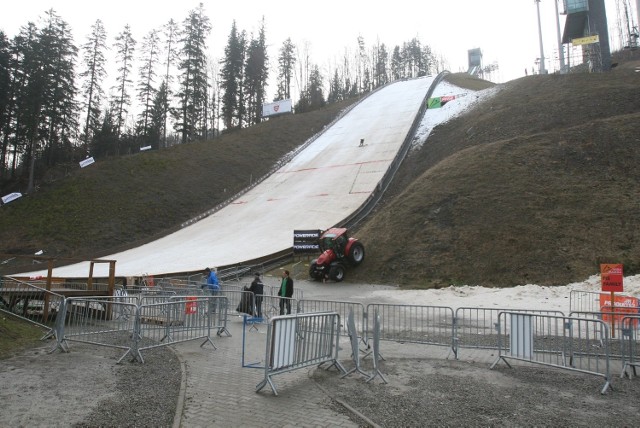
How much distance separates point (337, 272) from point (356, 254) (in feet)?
5.00

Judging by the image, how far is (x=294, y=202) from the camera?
37.3m

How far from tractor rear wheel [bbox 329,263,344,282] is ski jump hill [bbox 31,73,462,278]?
222 inches

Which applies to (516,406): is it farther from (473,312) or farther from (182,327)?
(473,312)

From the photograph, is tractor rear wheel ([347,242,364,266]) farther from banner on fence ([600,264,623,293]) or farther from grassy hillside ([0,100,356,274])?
grassy hillside ([0,100,356,274])

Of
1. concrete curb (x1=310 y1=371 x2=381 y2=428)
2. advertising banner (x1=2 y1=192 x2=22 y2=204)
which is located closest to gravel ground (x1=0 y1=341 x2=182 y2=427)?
concrete curb (x1=310 y1=371 x2=381 y2=428)

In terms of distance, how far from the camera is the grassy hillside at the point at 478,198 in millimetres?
19625

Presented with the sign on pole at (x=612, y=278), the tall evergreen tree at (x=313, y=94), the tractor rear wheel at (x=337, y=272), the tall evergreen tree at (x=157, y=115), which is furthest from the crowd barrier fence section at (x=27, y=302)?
the tall evergreen tree at (x=313, y=94)

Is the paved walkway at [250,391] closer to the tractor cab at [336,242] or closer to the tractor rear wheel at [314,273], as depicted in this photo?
the tractor rear wheel at [314,273]

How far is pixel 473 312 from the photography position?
15273 millimetres

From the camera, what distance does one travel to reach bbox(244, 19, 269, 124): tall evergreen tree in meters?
75.8

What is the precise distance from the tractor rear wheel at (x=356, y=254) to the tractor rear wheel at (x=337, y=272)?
70cm

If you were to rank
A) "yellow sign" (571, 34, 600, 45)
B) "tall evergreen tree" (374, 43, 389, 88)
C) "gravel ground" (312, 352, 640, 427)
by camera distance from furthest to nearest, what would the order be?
"tall evergreen tree" (374, 43, 389, 88), "yellow sign" (571, 34, 600, 45), "gravel ground" (312, 352, 640, 427)

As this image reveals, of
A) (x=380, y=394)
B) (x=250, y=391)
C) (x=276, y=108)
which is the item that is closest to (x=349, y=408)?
(x=380, y=394)

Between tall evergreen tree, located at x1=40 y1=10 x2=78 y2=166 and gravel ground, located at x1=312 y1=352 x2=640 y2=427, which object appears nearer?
gravel ground, located at x1=312 y1=352 x2=640 y2=427
